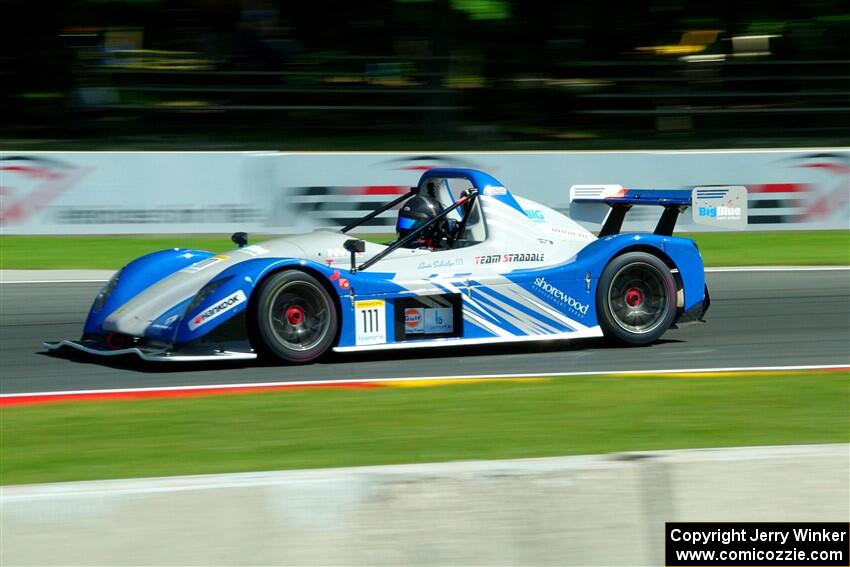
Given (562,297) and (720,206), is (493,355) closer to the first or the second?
(562,297)

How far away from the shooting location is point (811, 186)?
14.3 meters

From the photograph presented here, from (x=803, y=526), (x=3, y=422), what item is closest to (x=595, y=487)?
(x=803, y=526)

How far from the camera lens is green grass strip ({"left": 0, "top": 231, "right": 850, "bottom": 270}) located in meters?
12.6

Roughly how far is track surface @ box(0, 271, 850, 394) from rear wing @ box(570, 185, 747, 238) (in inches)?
35.3

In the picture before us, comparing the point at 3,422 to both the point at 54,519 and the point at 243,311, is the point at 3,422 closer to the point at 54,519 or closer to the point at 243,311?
the point at 243,311

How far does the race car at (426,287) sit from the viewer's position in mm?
7539

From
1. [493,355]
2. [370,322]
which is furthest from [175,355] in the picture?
[493,355]

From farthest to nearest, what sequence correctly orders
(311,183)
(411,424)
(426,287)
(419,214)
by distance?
(311,183), (419,214), (426,287), (411,424)

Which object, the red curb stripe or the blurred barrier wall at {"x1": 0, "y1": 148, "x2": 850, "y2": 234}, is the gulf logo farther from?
the blurred barrier wall at {"x1": 0, "y1": 148, "x2": 850, "y2": 234}

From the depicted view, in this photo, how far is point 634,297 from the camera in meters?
8.48

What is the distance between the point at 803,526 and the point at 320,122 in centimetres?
1396

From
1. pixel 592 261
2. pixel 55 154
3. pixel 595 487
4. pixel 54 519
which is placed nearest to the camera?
pixel 54 519

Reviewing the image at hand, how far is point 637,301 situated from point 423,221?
1631 mm

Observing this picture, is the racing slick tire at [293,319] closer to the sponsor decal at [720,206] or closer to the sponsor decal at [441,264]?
the sponsor decal at [441,264]
